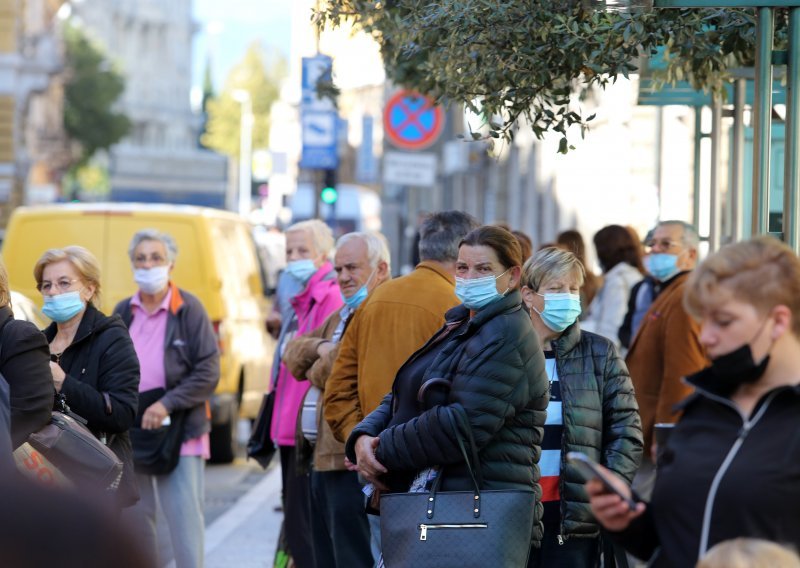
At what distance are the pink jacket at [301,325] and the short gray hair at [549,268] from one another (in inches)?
68.8

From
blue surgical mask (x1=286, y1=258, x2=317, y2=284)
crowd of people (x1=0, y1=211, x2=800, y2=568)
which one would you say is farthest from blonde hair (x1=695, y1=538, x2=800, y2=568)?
blue surgical mask (x1=286, y1=258, x2=317, y2=284)

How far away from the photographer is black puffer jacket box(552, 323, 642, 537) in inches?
237

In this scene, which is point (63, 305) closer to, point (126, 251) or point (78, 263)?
point (78, 263)

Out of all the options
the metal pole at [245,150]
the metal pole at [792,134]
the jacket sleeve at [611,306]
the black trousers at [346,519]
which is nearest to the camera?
the metal pole at [792,134]

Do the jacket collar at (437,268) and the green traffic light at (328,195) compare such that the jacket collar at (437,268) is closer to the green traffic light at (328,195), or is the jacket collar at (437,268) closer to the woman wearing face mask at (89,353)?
the woman wearing face mask at (89,353)

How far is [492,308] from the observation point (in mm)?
5270

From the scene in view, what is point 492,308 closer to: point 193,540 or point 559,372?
point 559,372

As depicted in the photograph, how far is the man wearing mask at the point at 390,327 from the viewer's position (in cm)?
639

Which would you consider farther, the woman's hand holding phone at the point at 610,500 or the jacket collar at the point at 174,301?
the jacket collar at the point at 174,301

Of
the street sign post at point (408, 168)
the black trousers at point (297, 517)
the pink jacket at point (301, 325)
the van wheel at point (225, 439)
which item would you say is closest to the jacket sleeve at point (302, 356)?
the pink jacket at point (301, 325)

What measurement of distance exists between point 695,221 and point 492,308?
6.17 metres

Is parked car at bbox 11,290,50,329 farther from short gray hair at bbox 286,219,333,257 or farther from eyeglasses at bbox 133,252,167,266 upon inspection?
short gray hair at bbox 286,219,333,257

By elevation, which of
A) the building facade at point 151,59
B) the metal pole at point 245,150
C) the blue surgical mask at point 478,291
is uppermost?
the building facade at point 151,59

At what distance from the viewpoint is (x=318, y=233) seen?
29.8 feet
